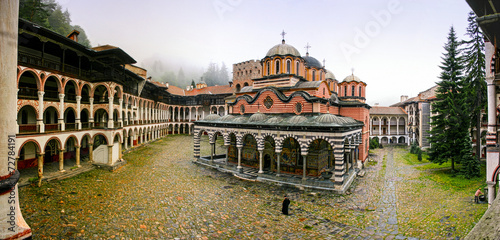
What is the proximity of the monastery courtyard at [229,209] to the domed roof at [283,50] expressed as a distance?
12.9 metres

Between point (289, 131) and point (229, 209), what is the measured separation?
7.18 meters

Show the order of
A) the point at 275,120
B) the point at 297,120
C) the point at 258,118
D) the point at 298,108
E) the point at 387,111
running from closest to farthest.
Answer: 1. the point at 297,120
2. the point at 275,120
3. the point at 258,118
4. the point at 298,108
5. the point at 387,111

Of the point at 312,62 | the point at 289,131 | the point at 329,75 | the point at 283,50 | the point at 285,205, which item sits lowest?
the point at 285,205

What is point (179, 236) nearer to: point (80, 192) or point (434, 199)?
point (80, 192)

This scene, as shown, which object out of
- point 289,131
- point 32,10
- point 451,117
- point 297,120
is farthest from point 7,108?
point 32,10

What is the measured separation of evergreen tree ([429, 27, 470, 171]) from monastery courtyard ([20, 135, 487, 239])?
3452 millimetres

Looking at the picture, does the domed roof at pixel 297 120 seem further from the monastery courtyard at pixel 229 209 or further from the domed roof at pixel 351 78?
the domed roof at pixel 351 78

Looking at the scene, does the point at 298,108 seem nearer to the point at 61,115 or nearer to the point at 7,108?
the point at 7,108

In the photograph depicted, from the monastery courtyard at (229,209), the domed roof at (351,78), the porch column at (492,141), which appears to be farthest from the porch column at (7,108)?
the domed roof at (351,78)

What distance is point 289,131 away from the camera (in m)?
16.4

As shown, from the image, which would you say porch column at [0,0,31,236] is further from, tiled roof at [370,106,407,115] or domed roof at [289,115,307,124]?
tiled roof at [370,106,407,115]

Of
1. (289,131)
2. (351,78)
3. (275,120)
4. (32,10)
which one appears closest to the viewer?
(289,131)

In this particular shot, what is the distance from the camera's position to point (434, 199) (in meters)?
12.9

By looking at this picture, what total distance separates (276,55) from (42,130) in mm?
19068
